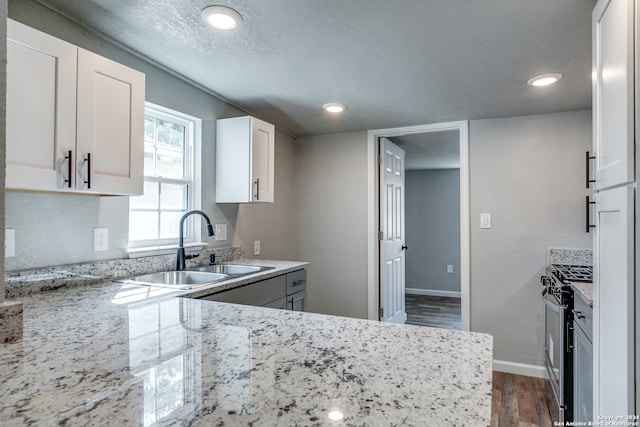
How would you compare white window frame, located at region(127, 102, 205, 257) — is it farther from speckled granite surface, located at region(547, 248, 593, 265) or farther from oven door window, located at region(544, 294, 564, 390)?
speckled granite surface, located at region(547, 248, 593, 265)

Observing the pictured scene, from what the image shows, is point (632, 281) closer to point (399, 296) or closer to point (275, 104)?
point (275, 104)

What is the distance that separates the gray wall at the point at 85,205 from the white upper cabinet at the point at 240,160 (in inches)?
2.8

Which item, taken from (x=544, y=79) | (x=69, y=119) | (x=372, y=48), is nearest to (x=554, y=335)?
(x=544, y=79)

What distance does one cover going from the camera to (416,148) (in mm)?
4391

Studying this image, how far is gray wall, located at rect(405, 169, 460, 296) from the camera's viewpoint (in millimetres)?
5875

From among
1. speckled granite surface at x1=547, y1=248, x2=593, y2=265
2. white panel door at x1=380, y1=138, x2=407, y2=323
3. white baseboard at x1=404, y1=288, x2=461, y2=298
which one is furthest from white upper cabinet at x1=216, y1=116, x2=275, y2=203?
white baseboard at x1=404, y1=288, x2=461, y2=298

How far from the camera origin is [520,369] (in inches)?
115

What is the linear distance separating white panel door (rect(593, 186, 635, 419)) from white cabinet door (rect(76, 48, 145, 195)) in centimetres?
193

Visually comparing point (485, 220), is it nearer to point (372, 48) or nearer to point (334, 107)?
point (334, 107)

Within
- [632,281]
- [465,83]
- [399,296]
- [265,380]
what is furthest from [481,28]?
[399,296]

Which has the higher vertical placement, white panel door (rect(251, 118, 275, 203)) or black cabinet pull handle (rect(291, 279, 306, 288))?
white panel door (rect(251, 118, 275, 203))

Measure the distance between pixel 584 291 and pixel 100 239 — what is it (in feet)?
7.79

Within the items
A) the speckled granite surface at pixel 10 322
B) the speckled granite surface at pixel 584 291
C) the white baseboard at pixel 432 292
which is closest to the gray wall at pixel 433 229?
the white baseboard at pixel 432 292

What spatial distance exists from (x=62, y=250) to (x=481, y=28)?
87.2 inches
